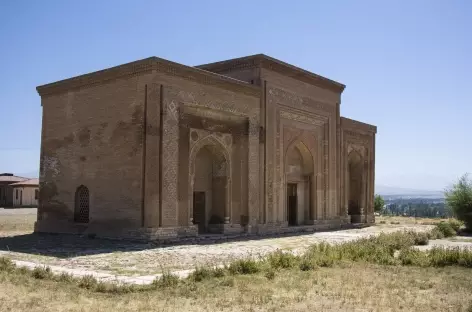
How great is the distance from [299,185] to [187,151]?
853 centimetres

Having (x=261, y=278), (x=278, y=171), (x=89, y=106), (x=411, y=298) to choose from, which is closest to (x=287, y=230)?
(x=278, y=171)

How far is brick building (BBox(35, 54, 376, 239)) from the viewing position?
1675 cm

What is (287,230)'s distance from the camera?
21.9m

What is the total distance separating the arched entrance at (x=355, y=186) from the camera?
29750mm

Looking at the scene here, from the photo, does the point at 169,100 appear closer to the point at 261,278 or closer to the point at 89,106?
the point at 89,106

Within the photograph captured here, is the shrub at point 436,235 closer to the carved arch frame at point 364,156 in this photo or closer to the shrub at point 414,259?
the shrub at point 414,259

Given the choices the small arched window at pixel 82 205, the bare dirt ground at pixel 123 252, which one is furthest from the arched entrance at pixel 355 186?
the small arched window at pixel 82 205

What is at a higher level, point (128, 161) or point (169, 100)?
point (169, 100)

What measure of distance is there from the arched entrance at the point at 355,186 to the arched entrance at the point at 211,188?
12.0 meters

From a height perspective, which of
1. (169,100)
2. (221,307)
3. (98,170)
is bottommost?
(221,307)

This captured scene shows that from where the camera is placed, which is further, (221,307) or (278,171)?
(278,171)

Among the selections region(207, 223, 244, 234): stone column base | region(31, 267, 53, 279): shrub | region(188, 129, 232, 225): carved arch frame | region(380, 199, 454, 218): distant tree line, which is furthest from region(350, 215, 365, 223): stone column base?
region(31, 267, 53, 279): shrub

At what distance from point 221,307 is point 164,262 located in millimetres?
4871

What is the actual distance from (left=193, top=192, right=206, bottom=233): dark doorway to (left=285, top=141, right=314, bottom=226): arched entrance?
5.49 m
